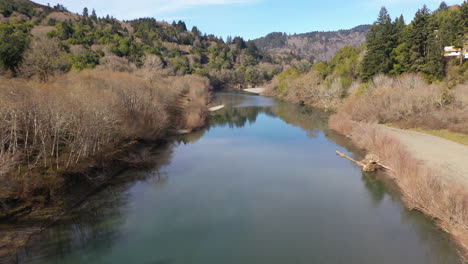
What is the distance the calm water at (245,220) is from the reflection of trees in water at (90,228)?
0.05 metres

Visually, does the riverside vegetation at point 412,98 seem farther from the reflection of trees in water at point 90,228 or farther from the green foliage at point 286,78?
the green foliage at point 286,78

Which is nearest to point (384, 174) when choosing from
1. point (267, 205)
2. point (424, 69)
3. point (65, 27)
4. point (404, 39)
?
point (267, 205)

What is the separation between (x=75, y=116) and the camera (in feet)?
65.1

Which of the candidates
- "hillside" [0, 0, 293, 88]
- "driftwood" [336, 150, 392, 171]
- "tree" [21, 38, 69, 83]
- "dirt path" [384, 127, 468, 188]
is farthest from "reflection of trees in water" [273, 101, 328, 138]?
"tree" [21, 38, 69, 83]

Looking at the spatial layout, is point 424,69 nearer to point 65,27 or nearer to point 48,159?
point 48,159

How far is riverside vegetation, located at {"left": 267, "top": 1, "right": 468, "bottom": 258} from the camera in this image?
16470 millimetres

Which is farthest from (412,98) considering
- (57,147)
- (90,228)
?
(57,147)

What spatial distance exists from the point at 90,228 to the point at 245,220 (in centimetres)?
814

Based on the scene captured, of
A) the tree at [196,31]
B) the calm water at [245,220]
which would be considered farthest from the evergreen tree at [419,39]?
the tree at [196,31]

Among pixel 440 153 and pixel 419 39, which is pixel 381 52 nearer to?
pixel 419 39

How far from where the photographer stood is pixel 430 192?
639 inches

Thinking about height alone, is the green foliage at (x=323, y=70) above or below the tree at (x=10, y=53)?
below

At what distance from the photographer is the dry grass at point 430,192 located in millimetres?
14211

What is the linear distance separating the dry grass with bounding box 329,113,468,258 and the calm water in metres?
0.61
